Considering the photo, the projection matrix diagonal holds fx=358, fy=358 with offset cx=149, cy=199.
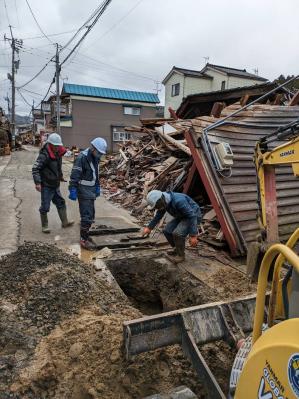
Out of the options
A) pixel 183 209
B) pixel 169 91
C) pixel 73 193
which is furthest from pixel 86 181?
pixel 169 91

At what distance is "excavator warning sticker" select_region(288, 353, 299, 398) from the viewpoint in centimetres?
147

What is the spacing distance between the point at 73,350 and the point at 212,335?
1.26m

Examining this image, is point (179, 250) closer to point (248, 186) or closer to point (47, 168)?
point (248, 186)

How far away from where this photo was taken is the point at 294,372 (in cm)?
148

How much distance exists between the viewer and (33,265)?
4.88 meters

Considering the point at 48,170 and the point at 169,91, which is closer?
the point at 48,170

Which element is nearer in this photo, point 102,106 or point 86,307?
point 86,307

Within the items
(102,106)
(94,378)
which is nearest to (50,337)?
(94,378)

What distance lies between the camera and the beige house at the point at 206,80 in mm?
30203

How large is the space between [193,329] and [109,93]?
32.7 metres

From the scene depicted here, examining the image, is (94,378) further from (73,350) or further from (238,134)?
(238,134)

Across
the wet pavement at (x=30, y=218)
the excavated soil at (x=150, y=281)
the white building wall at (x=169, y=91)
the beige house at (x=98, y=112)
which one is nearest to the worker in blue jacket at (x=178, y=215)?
the excavated soil at (x=150, y=281)

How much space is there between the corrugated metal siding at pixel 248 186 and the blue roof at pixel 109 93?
86.7 feet

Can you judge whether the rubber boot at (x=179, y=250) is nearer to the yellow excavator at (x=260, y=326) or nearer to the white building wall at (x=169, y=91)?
the yellow excavator at (x=260, y=326)
